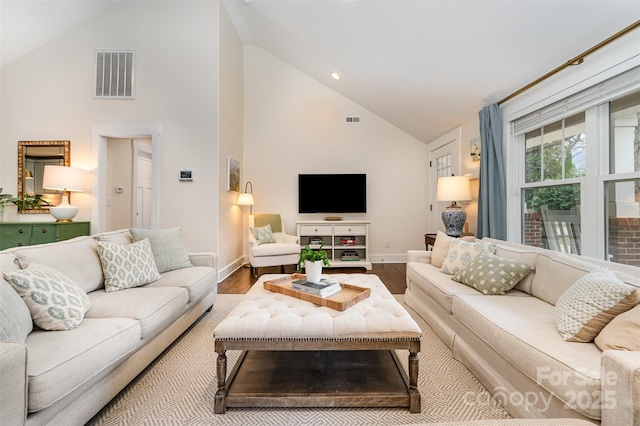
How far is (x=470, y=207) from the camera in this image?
3.65 meters

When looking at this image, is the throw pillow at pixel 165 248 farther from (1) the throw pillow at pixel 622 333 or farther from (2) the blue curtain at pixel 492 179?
(2) the blue curtain at pixel 492 179

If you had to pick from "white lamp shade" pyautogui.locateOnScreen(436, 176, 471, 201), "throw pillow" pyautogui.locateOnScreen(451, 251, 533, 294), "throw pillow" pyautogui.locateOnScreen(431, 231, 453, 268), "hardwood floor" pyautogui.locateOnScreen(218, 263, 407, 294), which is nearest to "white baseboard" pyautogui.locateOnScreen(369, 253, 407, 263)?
"hardwood floor" pyautogui.locateOnScreen(218, 263, 407, 294)

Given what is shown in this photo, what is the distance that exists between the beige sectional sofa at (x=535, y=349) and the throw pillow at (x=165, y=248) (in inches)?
88.9

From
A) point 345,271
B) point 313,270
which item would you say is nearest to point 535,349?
point 313,270

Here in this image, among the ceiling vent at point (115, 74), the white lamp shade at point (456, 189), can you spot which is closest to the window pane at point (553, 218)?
the white lamp shade at point (456, 189)

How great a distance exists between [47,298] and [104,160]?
3.35 meters

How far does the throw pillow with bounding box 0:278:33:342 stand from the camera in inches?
44.6

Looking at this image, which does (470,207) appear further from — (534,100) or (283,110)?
(283,110)

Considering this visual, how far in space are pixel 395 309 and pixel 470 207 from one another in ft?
8.67

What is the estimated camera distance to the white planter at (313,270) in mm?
1948

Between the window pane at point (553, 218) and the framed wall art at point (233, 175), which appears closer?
the window pane at point (553, 218)

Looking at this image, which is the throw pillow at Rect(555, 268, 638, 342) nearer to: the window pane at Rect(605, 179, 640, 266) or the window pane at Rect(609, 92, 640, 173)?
the window pane at Rect(605, 179, 640, 266)

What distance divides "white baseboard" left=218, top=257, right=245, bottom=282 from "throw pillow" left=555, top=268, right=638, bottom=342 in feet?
11.9

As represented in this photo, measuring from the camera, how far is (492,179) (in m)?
2.99
